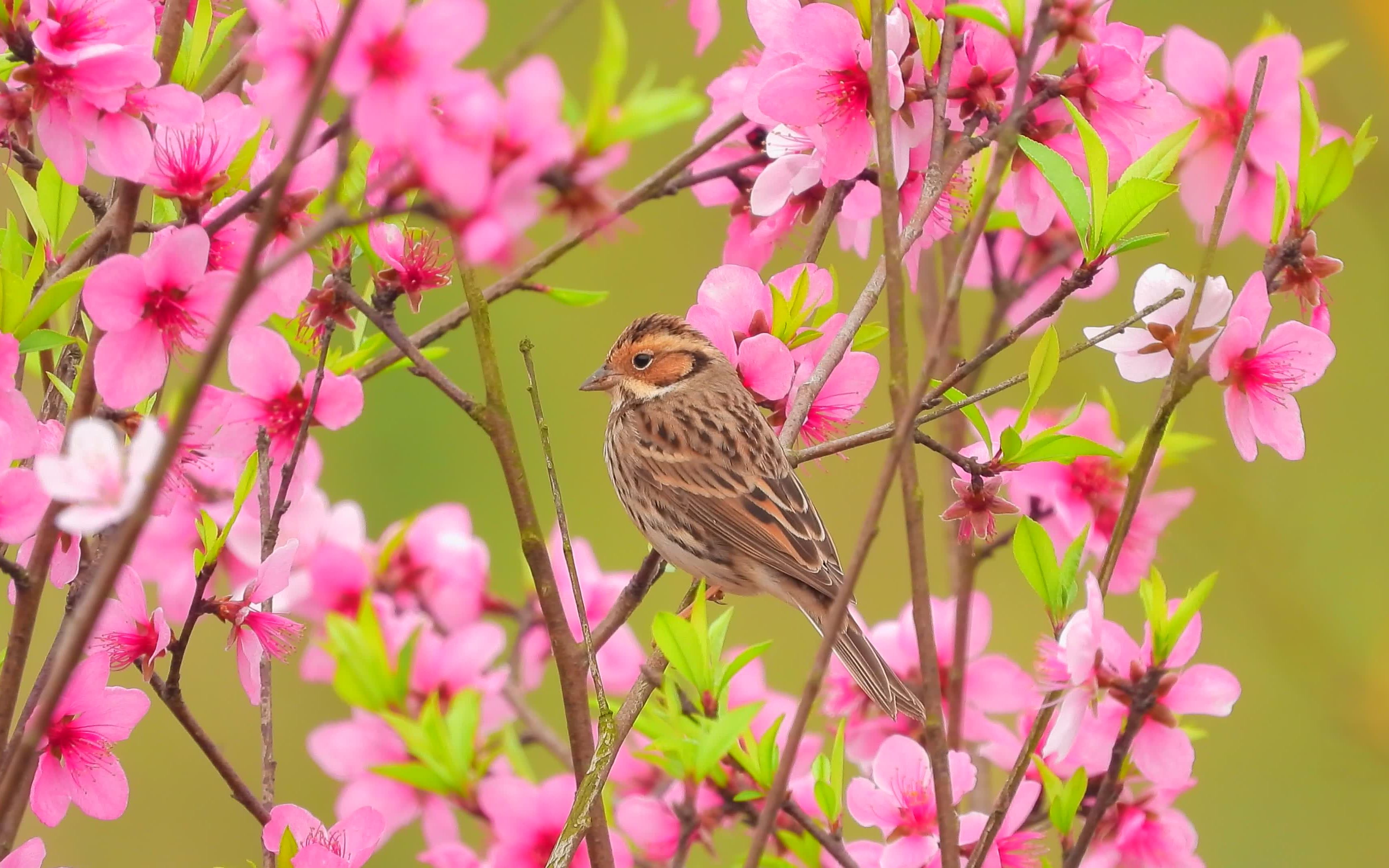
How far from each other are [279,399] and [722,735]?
0.61 metres

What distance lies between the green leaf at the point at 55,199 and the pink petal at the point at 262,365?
21 cm

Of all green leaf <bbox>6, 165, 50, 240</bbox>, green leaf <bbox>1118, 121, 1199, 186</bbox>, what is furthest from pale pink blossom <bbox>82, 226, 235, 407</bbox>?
green leaf <bbox>1118, 121, 1199, 186</bbox>

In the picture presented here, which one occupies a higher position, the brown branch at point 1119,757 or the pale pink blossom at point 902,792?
the brown branch at point 1119,757

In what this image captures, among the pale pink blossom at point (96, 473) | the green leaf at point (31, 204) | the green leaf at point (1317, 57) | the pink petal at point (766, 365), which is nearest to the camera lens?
the pale pink blossom at point (96, 473)

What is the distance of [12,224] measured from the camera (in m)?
1.37

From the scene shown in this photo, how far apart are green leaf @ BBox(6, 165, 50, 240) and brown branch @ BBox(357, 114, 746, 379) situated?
0.35m

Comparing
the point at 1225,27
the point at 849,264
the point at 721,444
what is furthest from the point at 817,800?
the point at 1225,27

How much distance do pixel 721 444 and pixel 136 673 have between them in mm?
1210

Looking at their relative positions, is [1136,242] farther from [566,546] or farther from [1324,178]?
[566,546]

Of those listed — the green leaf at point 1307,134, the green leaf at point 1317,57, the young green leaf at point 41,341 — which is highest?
the green leaf at point 1317,57

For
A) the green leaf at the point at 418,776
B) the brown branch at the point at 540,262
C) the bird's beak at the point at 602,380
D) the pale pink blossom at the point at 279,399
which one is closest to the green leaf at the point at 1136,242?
the brown branch at the point at 540,262

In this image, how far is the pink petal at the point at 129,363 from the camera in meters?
1.18

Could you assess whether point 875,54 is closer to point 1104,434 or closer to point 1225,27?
point 1104,434

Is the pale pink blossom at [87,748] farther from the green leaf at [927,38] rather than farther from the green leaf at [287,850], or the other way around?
the green leaf at [927,38]
